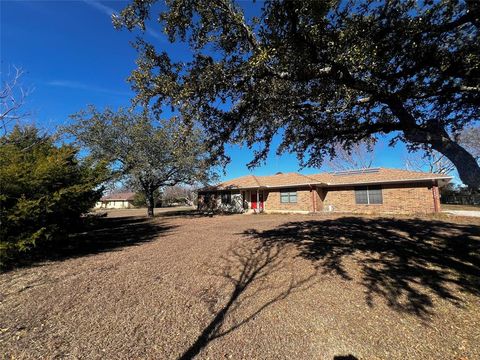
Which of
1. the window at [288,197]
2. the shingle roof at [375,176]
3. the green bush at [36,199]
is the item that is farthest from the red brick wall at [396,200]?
the green bush at [36,199]

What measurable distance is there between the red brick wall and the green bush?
62.7 ft

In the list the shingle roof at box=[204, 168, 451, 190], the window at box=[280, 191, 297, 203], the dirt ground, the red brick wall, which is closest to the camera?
the dirt ground

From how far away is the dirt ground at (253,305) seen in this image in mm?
3410

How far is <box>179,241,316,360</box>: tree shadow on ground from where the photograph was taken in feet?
12.8

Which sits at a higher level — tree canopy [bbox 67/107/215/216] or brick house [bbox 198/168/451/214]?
tree canopy [bbox 67/107/215/216]

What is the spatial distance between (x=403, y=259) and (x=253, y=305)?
4521 millimetres

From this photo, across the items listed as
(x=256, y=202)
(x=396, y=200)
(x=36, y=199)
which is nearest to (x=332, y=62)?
(x=36, y=199)

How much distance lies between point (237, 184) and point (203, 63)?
23.3 metres

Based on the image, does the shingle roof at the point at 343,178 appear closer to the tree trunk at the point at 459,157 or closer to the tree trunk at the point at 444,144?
the tree trunk at the point at 444,144

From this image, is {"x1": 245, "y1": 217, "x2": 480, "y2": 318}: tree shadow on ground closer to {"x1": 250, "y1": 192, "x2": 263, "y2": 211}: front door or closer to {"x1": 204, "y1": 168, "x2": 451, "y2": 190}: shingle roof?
{"x1": 204, "y1": 168, "x2": 451, "y2": 190}: shingle roof

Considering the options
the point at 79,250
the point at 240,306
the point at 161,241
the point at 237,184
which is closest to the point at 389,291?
the point at 240,306

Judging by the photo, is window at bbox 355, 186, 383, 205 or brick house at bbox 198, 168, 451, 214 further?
window at bbox 355, 186, 383, 205

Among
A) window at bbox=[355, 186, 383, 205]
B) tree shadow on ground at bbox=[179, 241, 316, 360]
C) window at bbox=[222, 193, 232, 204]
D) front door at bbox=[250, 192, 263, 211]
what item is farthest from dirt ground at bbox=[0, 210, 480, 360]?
window at bbox=[222, 193, 232, 204]

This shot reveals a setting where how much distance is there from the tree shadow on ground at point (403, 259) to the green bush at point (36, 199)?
6.61 meters
